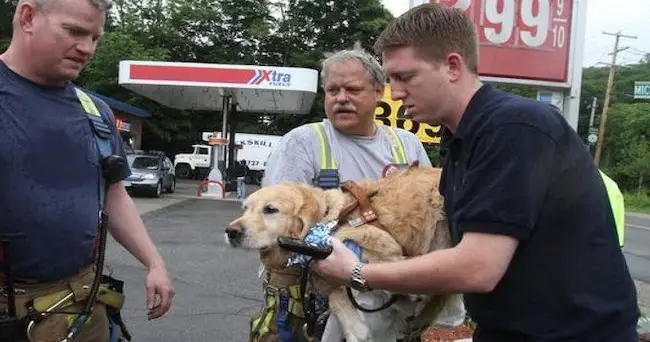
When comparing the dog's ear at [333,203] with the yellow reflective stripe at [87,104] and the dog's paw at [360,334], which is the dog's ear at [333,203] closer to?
the dog's paw at [360,334]

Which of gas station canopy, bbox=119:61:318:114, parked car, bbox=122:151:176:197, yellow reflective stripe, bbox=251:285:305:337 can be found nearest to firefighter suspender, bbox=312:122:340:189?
yellow reflective stripe, bbox=251:285:305:337

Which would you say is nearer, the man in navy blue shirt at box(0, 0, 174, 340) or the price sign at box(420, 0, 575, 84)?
the man in navy blue shirt at box(0, 0, 174, 340)

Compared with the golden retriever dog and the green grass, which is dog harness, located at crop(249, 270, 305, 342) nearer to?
the golden retriever dog

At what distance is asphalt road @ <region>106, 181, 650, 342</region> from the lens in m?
6.50

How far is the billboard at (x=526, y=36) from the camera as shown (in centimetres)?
639

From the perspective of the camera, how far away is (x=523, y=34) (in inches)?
253

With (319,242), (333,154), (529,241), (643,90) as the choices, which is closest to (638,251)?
(333,154)

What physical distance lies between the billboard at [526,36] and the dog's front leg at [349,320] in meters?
4.37

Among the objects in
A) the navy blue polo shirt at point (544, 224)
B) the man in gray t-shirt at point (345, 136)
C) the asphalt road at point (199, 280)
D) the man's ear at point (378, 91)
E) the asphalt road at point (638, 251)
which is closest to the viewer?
the navy blue polo shirt at point (544, 224)

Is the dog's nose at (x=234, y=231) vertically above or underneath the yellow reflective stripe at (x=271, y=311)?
above

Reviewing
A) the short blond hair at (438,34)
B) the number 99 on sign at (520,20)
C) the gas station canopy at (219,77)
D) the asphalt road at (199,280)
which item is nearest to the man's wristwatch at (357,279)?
the short blond hair at (438,34)

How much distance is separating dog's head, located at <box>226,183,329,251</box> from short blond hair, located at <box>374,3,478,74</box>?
41.9 inches

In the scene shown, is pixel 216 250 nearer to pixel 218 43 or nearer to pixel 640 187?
pixel 218 43

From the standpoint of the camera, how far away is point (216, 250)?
1148 cm
